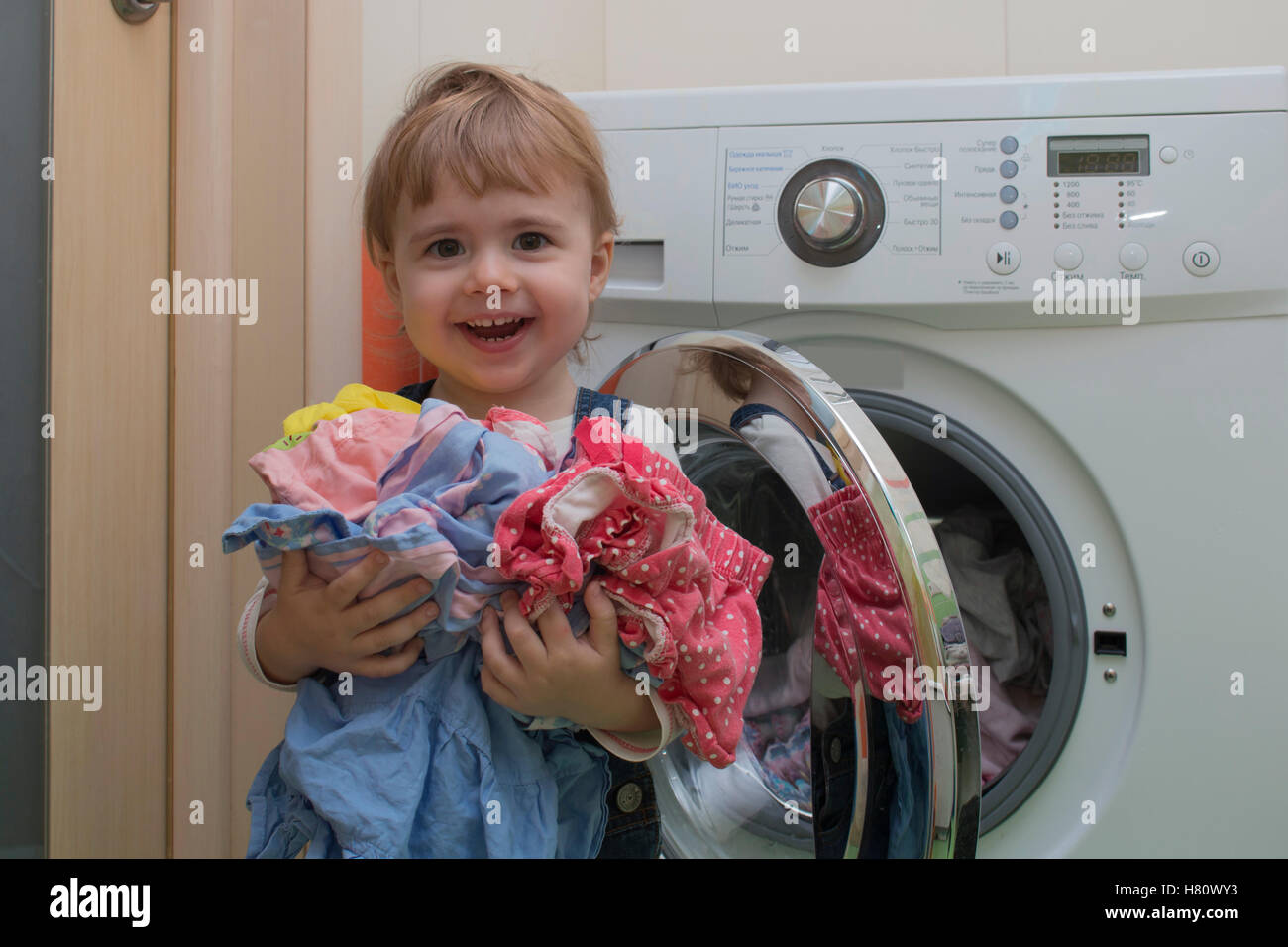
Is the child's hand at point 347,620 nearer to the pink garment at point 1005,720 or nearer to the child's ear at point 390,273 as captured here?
the child's ear at point 390,273

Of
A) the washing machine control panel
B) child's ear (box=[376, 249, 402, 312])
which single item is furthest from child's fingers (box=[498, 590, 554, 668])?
the washing machine control panel

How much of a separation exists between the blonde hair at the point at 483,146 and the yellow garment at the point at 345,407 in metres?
0.14

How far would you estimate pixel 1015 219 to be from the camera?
3.33ft

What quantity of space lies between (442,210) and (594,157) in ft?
0.48

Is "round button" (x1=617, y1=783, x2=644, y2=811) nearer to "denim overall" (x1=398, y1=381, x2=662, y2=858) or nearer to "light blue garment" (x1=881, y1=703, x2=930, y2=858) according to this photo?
"denim overall" (x1=398, y1=381, x2=662, y2=858)

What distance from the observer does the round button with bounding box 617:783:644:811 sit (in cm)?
77

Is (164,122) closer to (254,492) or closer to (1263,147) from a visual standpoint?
(254,492)

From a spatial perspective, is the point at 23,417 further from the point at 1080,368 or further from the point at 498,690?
the point at 1080,368

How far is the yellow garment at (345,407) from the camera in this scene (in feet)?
2.24

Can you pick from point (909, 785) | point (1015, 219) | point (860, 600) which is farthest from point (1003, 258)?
point (909, 785)

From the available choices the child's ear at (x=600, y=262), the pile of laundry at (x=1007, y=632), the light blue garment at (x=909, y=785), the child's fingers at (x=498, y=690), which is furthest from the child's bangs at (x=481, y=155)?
the pile of laundry at (x=1007, y=632)

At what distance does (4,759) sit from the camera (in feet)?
2.51

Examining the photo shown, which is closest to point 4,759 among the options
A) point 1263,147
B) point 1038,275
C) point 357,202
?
point 357,202

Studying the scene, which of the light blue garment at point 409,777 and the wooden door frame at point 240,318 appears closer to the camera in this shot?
the light blue garment at point 409,777
